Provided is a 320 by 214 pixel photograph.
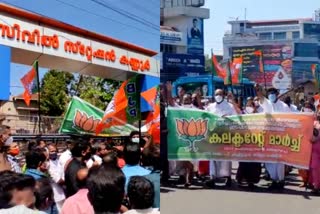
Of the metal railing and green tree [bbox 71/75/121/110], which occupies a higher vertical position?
green tree [bbox 71/75/121/110]

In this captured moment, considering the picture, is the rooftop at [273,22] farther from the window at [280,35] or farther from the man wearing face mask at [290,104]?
the man wearing face mask at [290,104]

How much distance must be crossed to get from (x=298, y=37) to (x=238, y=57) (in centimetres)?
41

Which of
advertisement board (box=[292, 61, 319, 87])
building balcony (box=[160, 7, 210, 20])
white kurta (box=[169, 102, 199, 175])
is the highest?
building balcony (box=[160, 7, 210, 20])

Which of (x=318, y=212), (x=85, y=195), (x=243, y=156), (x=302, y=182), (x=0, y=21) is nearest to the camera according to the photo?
(x=85, y=195)

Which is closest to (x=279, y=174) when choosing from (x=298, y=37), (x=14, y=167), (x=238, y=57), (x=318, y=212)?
(x=318, y=212)

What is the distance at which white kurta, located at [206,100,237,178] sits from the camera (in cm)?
331

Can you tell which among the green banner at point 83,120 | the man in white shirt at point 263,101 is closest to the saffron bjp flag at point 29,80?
the green banner at point 83,120

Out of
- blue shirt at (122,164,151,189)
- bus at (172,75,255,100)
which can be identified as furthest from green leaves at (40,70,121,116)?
blue shirt at (122,164,151,189)

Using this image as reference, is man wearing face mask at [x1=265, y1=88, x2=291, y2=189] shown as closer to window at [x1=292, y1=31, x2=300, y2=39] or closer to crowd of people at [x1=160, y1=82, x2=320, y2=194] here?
crowd of people at [x1=160, y1=82, x2=320, y2=194]

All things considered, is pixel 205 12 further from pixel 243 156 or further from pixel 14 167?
pixel 14 167

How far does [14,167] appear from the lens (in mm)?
3674

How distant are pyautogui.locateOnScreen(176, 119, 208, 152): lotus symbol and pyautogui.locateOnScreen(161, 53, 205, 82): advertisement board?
0.72 meters

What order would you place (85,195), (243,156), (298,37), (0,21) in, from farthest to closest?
(0,21)
(243,156)
(298,37)
(85,195)

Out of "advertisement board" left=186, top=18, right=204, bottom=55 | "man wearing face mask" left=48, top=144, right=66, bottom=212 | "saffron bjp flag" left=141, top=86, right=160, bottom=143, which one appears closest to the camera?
"advertisement board" left=186, top=18, right=204, bottom=55
